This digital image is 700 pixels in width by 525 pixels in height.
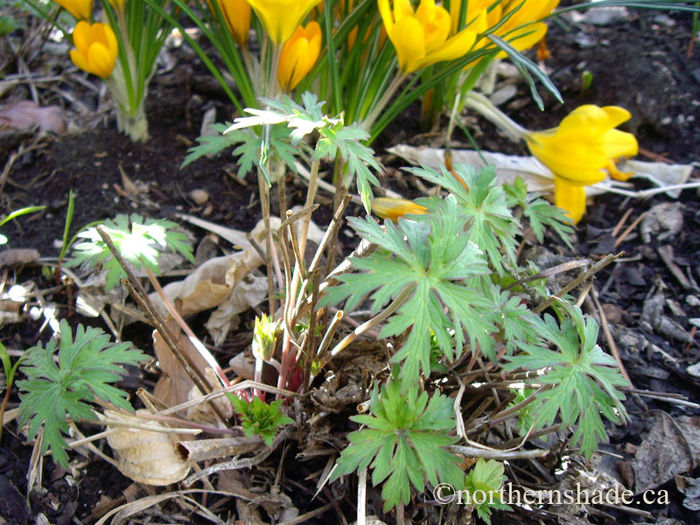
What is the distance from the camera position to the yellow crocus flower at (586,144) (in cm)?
160

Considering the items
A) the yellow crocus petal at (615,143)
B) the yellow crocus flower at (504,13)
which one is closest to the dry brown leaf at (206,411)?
the yellow crocus flower at (504,13)

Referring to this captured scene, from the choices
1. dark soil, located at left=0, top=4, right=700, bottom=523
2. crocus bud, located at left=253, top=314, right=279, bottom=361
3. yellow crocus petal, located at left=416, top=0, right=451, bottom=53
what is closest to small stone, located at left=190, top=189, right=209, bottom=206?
dark soil, located at left=0, top=4, right=700, bottom=523

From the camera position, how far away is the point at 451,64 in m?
1.60

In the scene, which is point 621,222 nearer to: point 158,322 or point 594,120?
point 594,120

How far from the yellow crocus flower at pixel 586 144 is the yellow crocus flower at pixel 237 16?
Result: 3.03 ft

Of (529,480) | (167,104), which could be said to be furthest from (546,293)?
(167,104)

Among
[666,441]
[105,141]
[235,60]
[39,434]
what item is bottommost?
[666,441]

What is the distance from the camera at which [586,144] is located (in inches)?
64.1

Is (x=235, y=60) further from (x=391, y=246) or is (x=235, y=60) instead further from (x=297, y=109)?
(x=391, y=246)

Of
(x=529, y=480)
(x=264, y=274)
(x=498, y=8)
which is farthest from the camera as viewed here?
(x=264, y=274)

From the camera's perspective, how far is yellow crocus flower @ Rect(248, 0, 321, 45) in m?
1.25

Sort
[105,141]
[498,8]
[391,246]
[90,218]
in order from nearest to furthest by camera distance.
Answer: [391,246], [498,8], [90,218], [105,141]

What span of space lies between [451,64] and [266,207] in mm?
736

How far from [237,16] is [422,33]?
0.53m
